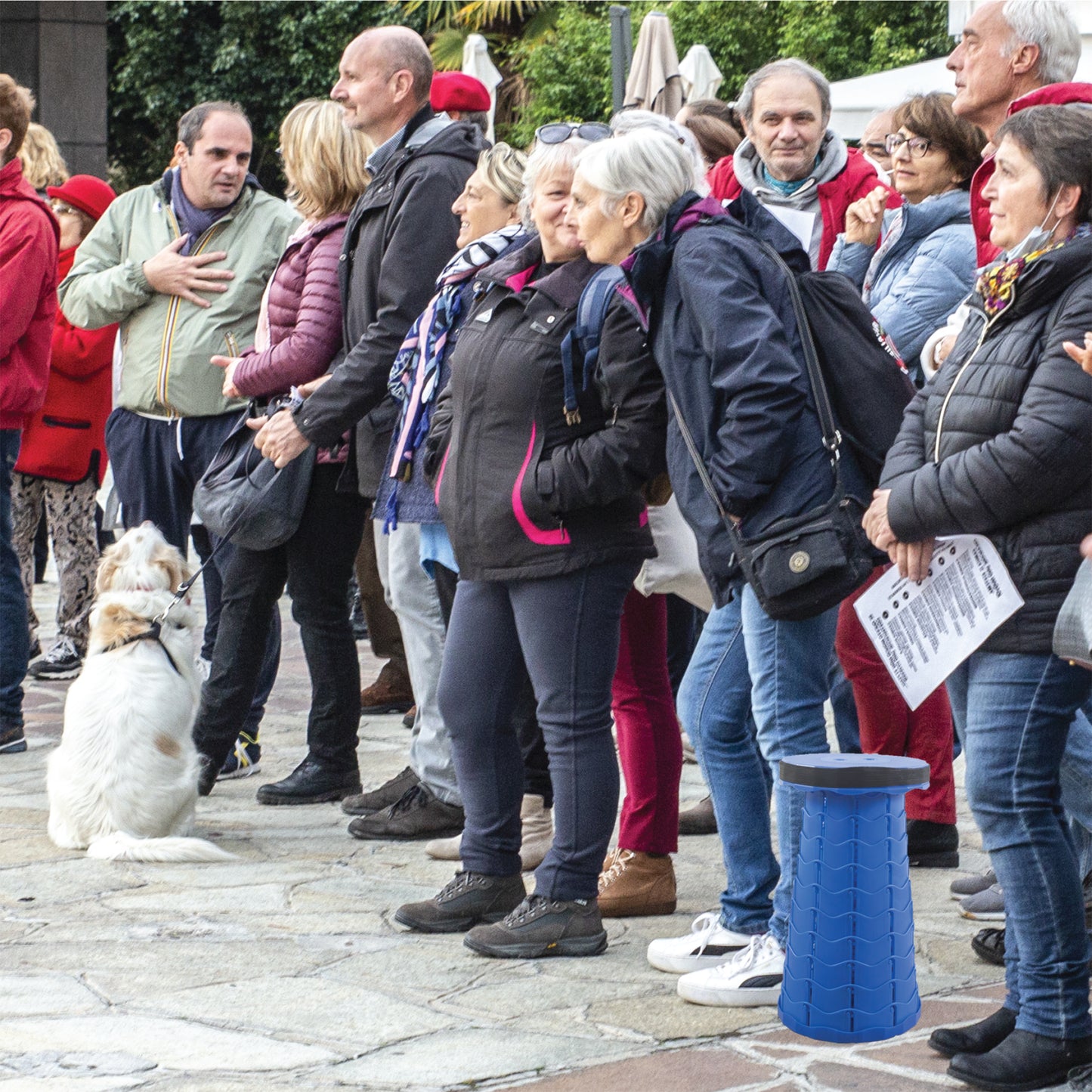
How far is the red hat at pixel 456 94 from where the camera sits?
664 cm

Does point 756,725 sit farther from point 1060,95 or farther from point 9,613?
point 9,613

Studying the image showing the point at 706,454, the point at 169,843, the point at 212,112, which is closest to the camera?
the point at 706,454

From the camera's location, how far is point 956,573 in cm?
343

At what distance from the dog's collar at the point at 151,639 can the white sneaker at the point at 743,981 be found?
224cm

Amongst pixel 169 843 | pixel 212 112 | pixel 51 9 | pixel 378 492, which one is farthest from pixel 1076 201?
pixel 51 9

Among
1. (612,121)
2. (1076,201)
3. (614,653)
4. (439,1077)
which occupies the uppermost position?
(612,121)

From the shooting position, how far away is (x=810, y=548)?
12.0ft

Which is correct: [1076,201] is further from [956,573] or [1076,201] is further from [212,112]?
[212,112]

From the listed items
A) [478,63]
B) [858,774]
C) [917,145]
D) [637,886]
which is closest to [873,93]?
[478,63]

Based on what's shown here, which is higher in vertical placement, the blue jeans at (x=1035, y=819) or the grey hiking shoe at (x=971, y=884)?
the blue jeans at (x=1035, y=819)

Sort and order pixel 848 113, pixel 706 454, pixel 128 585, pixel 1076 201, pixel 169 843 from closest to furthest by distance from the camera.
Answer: pixel 1076 201 → pixel 706 454 → pixel 169 843 → pixel 128 585 → pixel 848 113

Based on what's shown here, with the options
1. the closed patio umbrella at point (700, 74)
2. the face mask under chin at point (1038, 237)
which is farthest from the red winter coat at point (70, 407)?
the face mask under chin at point (1038, 237)

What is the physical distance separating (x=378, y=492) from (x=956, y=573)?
7.57 feet

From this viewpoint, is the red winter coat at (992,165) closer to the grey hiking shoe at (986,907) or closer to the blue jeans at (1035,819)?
the blue jeans at (1035,819)
